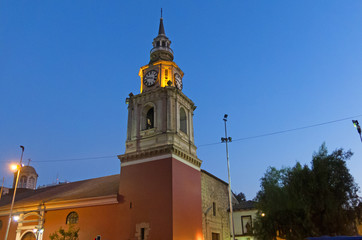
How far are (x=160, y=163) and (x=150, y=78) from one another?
10002 millimetres

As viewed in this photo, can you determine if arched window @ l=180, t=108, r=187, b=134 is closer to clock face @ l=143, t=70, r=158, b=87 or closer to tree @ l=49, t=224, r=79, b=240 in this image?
clock face @ l=143, t=70, r=158, b=87

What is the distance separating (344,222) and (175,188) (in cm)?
1255

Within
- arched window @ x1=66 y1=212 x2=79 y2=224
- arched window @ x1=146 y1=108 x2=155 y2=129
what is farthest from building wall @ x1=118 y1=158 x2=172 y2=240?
arched window @ x1=66 y1=212 x2=79 y2=224

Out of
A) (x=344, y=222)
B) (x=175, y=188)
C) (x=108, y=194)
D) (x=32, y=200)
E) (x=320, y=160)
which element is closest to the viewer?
(x=344, y=222)

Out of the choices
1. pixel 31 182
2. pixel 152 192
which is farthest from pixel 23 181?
pixel 152 192

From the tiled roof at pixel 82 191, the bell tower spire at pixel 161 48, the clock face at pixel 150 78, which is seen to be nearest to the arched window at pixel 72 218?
the tiled roof at pixel 82 191

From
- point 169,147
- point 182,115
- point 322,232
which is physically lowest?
point 322,232

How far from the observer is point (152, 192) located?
2634cm

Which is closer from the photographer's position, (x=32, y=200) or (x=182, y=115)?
(x=182, y=115)

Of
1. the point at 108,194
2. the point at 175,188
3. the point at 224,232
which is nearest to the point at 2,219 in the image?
the point at 108,194

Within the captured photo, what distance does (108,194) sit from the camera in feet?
93.7

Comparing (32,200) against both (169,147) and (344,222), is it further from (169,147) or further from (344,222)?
(344,222)

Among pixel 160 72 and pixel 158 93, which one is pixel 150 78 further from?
pixel 158 93

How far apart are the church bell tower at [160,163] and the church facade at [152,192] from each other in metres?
0.07
